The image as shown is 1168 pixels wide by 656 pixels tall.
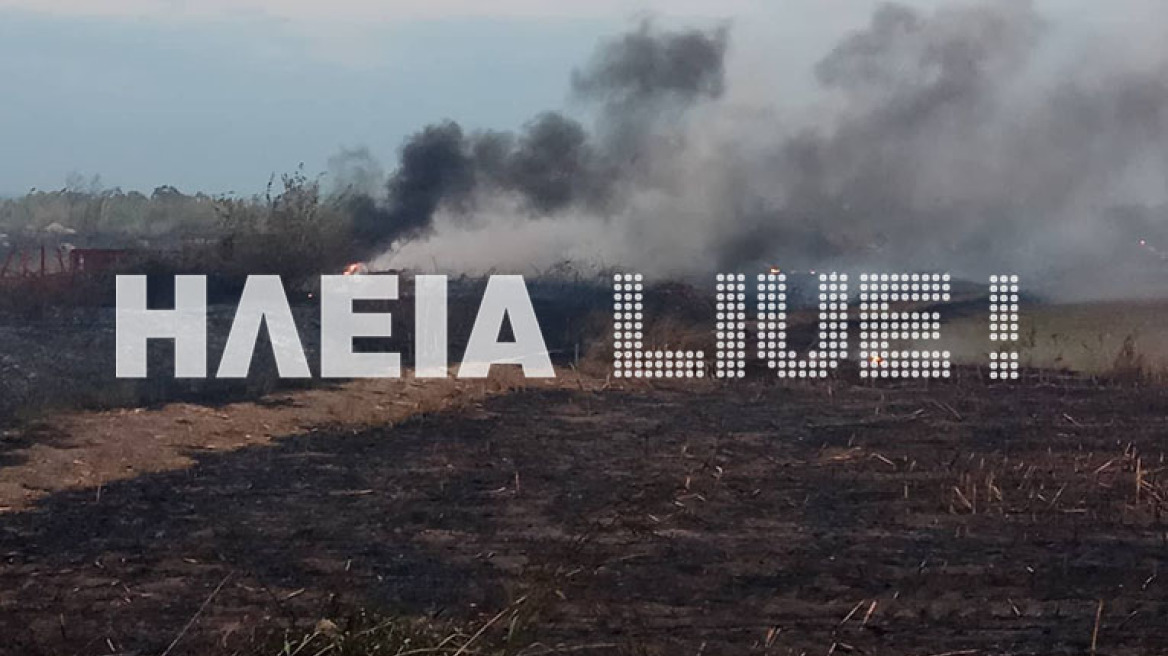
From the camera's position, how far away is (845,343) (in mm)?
21734

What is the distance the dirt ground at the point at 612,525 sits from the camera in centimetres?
675

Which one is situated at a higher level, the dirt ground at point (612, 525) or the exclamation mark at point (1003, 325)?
the exclamation mark at point (1003, 325)

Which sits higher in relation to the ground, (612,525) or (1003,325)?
(1003,325)

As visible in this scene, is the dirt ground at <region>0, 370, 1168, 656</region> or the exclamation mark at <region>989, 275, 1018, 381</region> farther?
the exclamation mark at <region>989, 275, 1018, 381</region>

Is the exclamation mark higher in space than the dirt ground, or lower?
higher

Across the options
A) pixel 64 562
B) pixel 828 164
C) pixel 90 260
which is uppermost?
pixel 828 164

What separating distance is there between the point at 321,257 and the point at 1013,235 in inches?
538

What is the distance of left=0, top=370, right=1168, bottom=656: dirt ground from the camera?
6754mm

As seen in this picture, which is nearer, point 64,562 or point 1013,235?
point 64,562

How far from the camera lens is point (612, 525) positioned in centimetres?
665

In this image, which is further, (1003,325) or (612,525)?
→ (1003,325)

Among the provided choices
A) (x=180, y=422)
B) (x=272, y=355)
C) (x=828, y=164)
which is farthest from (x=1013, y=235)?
(x=180, y=422)

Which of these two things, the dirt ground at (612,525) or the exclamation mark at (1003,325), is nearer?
the dirt ground at (612,525)

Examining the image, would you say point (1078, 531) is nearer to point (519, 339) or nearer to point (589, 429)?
point (589, 429)
